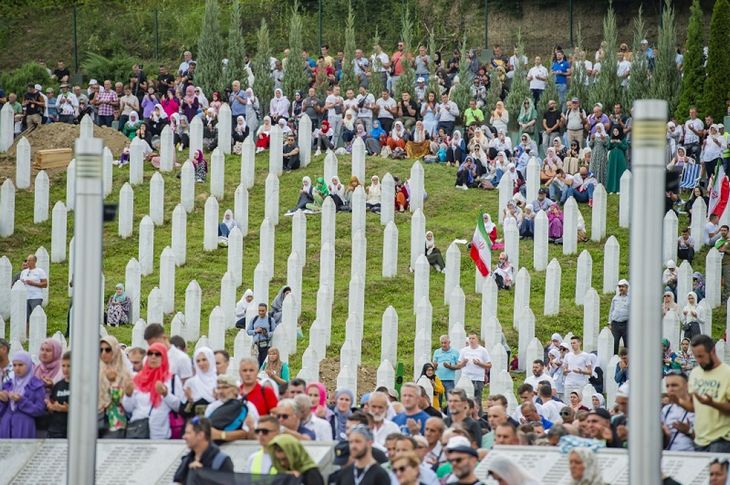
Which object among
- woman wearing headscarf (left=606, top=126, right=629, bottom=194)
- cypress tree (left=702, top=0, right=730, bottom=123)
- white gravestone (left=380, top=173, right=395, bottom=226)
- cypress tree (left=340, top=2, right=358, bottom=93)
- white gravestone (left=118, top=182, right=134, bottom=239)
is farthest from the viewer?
cypress tree (left=340, top=2, right=358, bottom=93)

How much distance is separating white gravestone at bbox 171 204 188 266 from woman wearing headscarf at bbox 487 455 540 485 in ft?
61.6

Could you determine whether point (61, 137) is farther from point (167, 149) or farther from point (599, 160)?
point (599, 160)

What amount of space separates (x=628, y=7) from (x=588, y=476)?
3651 cm

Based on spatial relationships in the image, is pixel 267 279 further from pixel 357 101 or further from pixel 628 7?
pixel 628 7

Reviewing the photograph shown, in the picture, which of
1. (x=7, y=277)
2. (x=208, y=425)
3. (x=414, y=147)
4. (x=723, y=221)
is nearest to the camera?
(x=208, y=425)

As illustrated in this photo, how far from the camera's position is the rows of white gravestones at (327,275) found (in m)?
28.7

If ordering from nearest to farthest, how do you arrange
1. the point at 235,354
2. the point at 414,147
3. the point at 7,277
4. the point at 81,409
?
1. the point at 81,409
2. the point at 235,354
3. the point at 7,277
4. the point at 414,147

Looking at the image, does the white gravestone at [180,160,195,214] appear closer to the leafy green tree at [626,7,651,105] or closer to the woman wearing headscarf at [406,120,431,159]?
the woman wearing headscarf at [406,120,431,159]

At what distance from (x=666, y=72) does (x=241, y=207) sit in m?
11.9

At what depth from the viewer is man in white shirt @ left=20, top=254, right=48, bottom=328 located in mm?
30344

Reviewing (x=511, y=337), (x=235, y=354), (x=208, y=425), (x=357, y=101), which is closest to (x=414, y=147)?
(x=357, y=101)

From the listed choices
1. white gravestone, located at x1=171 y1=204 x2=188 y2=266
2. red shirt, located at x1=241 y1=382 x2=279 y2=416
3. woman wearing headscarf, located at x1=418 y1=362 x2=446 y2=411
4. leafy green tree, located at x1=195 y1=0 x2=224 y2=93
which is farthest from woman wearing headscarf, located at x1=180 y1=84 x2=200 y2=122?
red shirt, located at x1=241 y1=382 x2=279 y2=416

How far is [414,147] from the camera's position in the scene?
3972 cm

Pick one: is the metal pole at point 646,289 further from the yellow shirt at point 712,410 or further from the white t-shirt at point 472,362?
the white t-shirt at point 472,362
